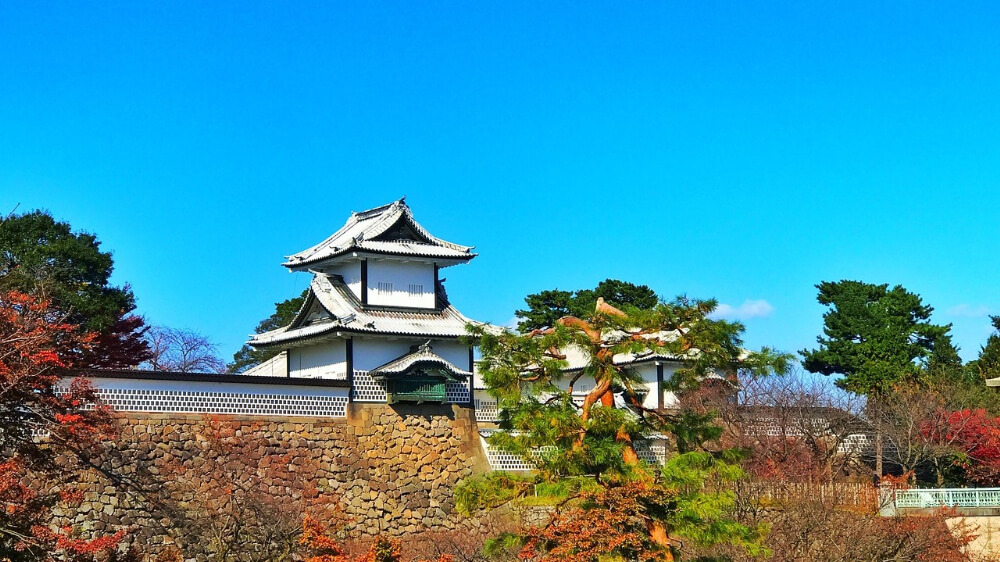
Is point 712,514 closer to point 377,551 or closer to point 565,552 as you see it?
point 565,552

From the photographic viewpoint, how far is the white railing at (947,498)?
24.9 metres

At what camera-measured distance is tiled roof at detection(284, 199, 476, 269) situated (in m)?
26.1

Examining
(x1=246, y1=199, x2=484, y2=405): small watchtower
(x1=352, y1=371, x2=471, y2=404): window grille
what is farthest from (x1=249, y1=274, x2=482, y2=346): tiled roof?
(x1=352, y1=371, x2=471, y2=404): window grille

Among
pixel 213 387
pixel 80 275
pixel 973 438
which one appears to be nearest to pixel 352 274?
pixel 213 387

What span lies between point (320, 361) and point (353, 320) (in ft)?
6.59

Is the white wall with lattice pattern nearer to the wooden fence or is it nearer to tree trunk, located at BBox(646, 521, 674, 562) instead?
the wooden fence

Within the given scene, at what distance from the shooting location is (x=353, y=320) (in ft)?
80.6

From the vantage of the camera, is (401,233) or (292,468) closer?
(292,468)

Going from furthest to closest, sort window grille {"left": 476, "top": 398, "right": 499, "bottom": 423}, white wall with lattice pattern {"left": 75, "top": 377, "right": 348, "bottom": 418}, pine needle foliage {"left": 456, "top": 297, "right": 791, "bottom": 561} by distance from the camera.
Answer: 1. window grille {"left": 476, "top": 398, "right": 499, "bottom": 423}
2. white wall with lattice pattern {"left": 75, "top": 377, "right": 348, "bottom": 418}
3. pine needle foliage {"left": 456, "top": 297, "right": 791, "bottom": 561}

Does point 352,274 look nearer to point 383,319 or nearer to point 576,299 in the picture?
point 383,319

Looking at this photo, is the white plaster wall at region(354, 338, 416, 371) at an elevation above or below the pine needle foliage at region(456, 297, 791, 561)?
above

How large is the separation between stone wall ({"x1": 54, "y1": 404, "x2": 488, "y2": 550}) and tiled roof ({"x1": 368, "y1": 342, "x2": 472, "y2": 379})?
0.84 m

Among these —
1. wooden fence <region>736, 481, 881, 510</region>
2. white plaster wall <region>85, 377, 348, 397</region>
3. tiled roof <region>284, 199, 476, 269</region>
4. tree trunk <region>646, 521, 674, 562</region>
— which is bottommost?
tree trunk <region>646, 521, 674, 562</region>

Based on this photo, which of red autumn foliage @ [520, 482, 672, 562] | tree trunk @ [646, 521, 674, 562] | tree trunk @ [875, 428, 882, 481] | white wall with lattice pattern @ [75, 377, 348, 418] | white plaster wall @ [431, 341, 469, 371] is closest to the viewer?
red autumn foliage @ [520, 482, 672, 562]
